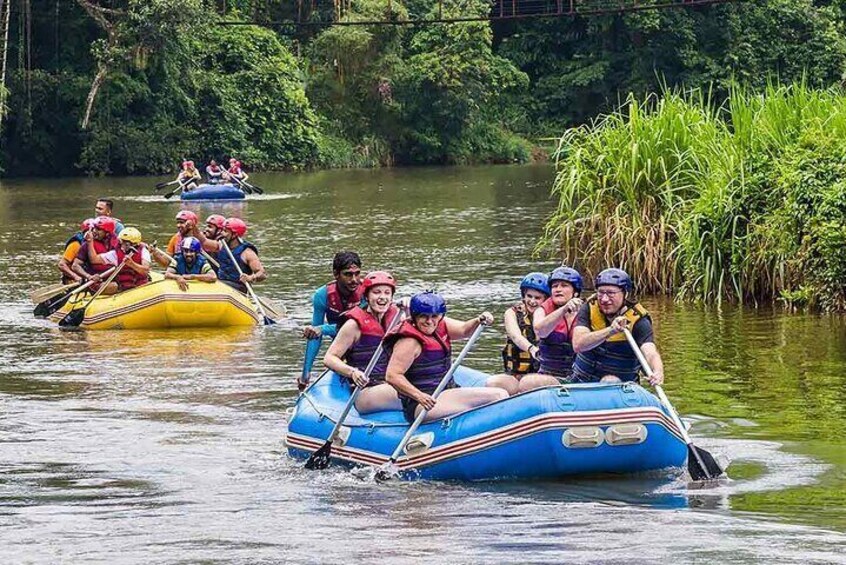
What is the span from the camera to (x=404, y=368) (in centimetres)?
1114

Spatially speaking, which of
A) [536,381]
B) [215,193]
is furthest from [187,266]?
[215,193]

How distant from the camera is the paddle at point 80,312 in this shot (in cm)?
1959

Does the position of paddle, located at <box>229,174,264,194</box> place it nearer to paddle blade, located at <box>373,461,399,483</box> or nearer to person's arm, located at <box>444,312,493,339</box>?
person's arm, located at <box>444,312,493,339</box>

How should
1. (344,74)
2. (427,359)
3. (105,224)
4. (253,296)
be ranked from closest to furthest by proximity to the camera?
(427,359) < (253,296) < (105,224) < (344,74)

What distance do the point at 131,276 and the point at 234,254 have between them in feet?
3.90

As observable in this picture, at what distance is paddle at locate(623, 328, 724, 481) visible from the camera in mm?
10836

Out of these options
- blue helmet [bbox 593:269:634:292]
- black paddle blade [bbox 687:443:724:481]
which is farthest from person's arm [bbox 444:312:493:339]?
black paddle blade [bbox 687:443:724:481]

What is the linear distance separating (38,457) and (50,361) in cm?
503

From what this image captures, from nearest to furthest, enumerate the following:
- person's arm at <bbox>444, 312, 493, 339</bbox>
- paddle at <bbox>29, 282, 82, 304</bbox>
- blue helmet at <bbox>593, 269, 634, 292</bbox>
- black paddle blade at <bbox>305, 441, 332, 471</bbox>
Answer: blue helmet at <bbox>593, 269, 634, 292</bbox> < person's arm at <bbox>444, 312, 493, 339</bbox> < black paddle blade at <bbox>305, 441, 332, 471</bbox> < paddle at <bbox>29, 282, 82, 304</bbox>

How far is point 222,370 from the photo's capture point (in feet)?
54.1

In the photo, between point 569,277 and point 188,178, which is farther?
point 188,178

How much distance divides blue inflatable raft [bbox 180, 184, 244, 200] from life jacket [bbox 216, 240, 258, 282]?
2229cm

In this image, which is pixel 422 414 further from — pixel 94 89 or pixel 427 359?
pixel 94 89

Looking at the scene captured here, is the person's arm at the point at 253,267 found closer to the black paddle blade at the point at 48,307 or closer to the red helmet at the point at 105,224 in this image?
the red helmet at the point at 105,224
